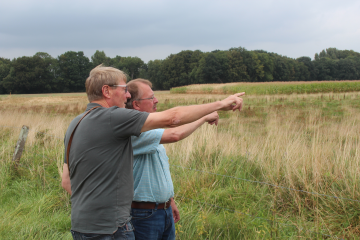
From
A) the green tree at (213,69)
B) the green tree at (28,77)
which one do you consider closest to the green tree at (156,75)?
the green tree at (213,69)

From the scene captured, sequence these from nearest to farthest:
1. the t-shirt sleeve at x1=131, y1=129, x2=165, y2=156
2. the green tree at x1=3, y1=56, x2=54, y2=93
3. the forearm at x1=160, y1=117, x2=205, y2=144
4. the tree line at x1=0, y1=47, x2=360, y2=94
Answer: the t-shirt sleeve at x1=131, y1=129, x2=165, y2=156
the forearm at x1=160, y1=117, x2=205, y2=144
the green tree at x1=3, y1=56, x2=54, y2=93
the tree line at x1=0, y1=47, x2=360, y2=94

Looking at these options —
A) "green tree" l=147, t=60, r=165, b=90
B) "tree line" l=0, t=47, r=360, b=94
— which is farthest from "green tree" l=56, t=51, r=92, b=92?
"green tree" l=147, t=60, r=165, b=90

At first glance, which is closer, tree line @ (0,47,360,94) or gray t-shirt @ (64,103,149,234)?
gray t-shirt @ (64,103,149,234)

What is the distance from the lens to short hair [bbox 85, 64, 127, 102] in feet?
5.44

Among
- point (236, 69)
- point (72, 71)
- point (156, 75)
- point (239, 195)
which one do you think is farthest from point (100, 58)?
point (239, 195)

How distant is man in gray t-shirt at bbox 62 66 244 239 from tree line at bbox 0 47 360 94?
3055 inches

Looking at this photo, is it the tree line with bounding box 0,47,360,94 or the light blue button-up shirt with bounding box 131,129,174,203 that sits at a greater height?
the tree line with bounding box 0,47,360,94

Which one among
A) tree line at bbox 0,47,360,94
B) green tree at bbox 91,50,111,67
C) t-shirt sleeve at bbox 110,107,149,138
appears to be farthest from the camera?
green tree at bbox 91,50,111,67

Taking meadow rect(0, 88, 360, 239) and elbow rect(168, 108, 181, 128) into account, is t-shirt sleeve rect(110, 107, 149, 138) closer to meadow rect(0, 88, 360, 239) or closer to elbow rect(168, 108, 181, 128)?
elbow rect(168, 108, 181, 128)

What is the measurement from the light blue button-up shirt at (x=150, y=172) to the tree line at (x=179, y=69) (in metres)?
77.3

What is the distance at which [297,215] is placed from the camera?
3490 millimetres

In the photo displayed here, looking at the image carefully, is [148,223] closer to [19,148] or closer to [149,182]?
[149,182]

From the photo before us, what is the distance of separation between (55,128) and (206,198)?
19.9ft

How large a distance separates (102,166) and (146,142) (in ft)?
1.36
